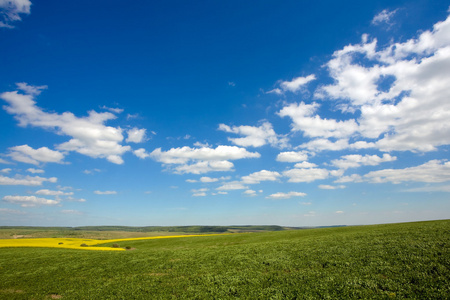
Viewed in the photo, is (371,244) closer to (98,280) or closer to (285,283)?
(285,283)

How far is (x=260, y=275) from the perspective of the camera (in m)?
20.1

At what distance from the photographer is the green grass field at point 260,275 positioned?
15.0m

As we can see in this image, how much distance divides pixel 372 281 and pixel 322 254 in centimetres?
880

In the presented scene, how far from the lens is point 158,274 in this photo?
23.8 metres

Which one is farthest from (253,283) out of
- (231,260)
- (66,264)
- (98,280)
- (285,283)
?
(66,264)

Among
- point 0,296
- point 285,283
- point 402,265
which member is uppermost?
point 402,265

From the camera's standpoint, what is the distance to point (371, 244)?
1017 inches

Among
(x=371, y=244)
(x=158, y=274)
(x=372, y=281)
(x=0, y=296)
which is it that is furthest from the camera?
(x=371, y=244)

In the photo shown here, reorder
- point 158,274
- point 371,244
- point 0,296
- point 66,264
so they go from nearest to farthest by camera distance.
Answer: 1. point 0,296
2. point 158,274
3. point 371,244
4. point 66,264

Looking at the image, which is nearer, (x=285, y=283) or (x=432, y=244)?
(x=285, y=283)

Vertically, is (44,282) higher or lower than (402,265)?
lower

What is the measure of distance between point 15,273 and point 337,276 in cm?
3537

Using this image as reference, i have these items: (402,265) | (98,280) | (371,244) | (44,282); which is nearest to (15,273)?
(44,282)

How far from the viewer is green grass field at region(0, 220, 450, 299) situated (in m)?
15.0
